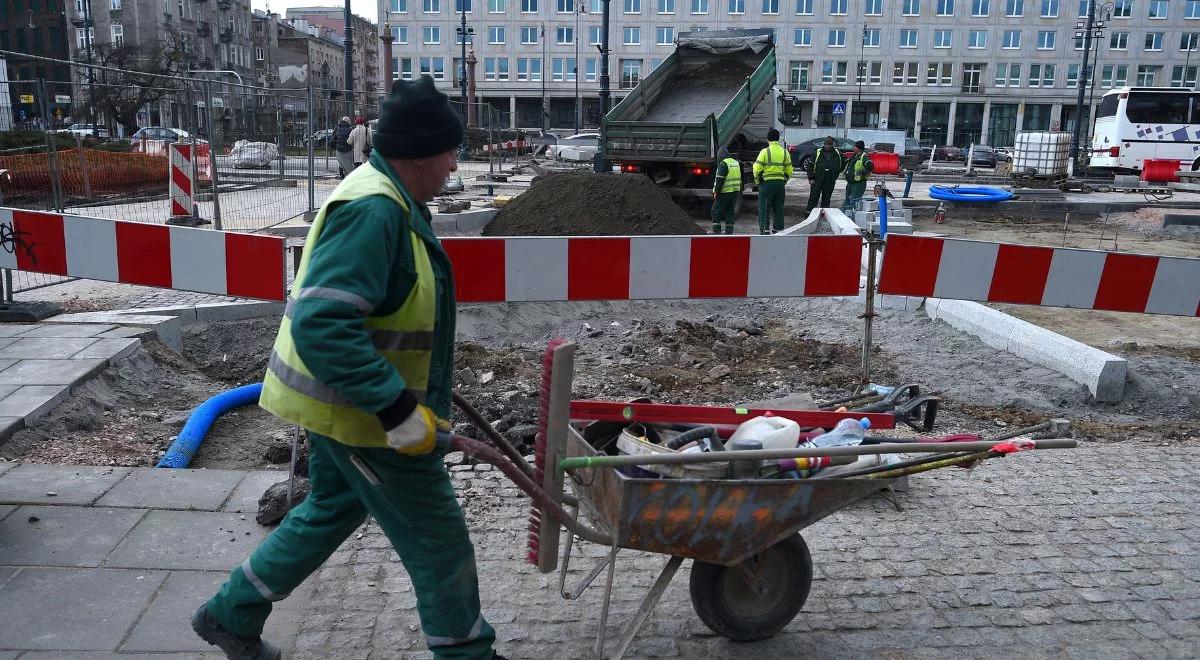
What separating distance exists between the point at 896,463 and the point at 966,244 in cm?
327

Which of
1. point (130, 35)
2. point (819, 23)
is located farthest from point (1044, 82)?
point (130, 35)

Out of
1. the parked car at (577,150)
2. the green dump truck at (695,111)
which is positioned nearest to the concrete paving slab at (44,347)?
the green dump truck at (695,111)

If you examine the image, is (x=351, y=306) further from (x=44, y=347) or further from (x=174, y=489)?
(x=44, y=347)

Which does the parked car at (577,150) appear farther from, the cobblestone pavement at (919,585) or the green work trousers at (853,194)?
the cobblestone pavement at (919,585)

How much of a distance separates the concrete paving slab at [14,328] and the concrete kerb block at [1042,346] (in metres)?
7.53

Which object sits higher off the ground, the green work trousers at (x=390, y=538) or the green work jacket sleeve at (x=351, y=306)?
the green work jacket sleeve at (x=351, y=306)

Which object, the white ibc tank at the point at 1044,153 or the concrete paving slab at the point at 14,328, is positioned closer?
the concrete paving slab at the point at 14,328

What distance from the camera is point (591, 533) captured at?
9.70 ft

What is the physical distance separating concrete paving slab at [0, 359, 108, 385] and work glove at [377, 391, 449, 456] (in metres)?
4.16

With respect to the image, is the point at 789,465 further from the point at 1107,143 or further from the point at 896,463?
the point at 1107,143

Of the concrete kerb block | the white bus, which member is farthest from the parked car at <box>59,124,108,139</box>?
the white bus

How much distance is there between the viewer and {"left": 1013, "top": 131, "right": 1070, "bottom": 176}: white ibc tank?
3416 centimetres

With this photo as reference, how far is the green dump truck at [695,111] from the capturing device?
58.4ft

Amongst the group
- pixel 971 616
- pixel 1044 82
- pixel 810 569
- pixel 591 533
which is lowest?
pixel 971 616
